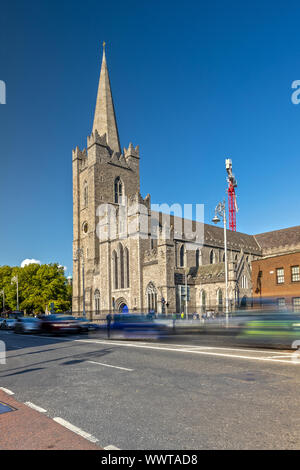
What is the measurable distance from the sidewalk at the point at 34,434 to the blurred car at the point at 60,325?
18.0m

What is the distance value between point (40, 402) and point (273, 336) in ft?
36.0

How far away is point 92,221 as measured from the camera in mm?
56594

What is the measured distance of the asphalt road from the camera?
430 cm

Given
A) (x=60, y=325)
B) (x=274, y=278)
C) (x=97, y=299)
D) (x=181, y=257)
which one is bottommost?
(x=97, y=299)

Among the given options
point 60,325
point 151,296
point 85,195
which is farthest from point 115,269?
point 60,325

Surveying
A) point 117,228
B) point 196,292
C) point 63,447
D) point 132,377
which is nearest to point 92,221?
point 117,228

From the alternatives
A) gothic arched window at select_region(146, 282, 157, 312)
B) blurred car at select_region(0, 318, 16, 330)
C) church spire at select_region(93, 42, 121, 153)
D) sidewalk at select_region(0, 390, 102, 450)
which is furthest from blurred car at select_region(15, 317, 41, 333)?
church spire at select_region(93, 42, 121, 153)

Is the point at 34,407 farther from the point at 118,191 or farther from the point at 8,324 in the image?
the point at 118,191

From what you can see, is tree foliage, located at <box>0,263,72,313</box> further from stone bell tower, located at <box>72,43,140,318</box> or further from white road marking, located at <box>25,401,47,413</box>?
white road marking, located at <box>25,401,47,413</box>

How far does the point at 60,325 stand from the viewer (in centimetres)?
2295

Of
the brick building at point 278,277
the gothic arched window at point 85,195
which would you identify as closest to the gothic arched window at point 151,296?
the brick building at point 278,277

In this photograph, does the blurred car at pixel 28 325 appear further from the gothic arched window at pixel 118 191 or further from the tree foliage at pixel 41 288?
the tree foliage at pixel 41 288

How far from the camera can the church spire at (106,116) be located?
208ft

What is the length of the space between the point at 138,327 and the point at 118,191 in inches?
1679
